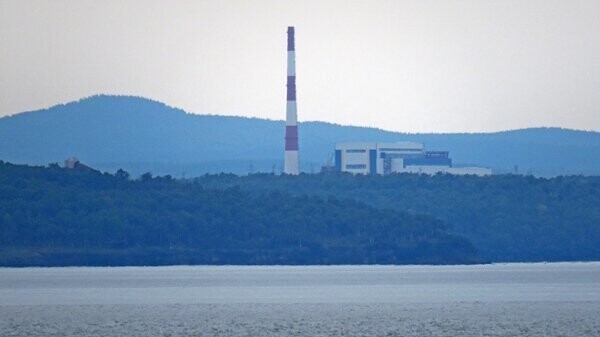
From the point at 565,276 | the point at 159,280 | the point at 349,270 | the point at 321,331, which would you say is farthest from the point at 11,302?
the point at 349,270

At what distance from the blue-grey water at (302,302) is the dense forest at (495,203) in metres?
23.0

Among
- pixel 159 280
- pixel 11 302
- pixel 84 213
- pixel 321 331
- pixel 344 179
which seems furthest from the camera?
pixel 344 179

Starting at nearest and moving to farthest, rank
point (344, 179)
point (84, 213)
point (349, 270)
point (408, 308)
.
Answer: point (408, 308), point (349, 270), point (84, 213), point (344, 179)

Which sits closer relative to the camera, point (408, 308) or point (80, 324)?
point (80, 324)

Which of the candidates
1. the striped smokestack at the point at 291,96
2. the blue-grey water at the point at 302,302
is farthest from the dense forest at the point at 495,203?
the blue-grey water at the point at 302,302

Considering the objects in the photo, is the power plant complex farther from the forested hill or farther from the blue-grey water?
the blue-grey water

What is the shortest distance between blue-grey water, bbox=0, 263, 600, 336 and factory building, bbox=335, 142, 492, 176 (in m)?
51.6

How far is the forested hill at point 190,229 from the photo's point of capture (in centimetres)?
13512

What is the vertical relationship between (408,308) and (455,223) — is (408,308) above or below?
below

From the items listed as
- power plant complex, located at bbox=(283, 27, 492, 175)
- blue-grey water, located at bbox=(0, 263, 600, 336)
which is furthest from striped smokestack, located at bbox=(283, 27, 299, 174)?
blue-grey water, located at bbox=(0, 263, 600, 336)

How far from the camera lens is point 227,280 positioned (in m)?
111

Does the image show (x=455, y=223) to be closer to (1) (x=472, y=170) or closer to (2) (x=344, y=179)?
(2) (x=344, y=179)

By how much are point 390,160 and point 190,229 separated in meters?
44.6

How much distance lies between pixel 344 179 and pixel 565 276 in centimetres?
5674
